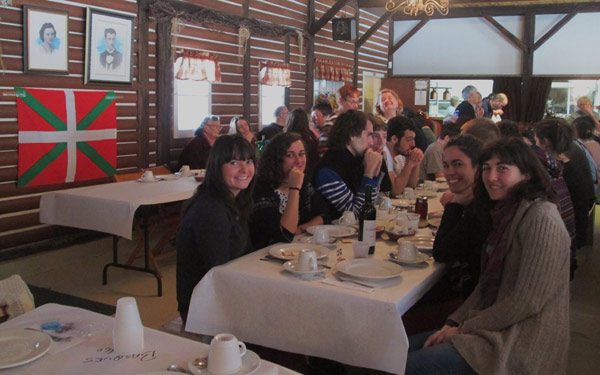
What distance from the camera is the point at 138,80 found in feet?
20.8

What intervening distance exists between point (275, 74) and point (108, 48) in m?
3.31

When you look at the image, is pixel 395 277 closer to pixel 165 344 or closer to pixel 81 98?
pixel 165 344

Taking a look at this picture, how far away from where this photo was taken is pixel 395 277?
230cm

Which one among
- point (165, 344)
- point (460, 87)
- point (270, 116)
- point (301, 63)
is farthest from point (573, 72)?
point (165, 344)

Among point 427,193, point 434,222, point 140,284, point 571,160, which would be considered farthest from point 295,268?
point 571,160

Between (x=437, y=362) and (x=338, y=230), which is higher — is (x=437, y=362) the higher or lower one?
the lower one

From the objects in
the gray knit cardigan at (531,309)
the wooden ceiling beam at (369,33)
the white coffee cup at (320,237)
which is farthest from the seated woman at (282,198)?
the wooden ceiling beam at (369,33)

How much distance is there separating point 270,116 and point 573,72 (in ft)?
22.4

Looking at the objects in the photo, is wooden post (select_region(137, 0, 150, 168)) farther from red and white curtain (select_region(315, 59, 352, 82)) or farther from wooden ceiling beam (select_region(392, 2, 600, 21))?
wooden ceiling beam (select_region(392, 2, 600, 21))

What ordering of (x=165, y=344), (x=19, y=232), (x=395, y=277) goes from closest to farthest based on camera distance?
1. (x=165, y=344)
2. (x=395, y=277)
3. (x=19, y=232)

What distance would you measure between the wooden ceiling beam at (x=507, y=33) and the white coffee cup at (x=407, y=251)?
10784 mm

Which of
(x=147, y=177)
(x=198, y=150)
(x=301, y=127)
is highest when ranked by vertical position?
(x=301, y=127)

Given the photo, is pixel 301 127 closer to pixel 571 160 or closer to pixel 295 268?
pixel 571 160

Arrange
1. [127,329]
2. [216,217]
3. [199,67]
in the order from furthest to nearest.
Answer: [199,67] → [216,217] → [127,329]
